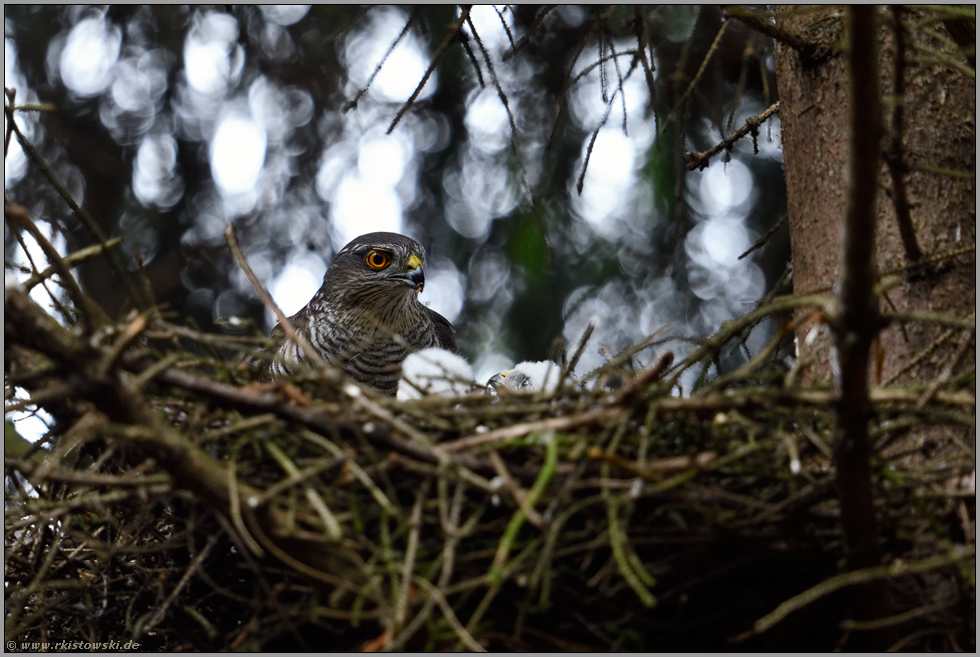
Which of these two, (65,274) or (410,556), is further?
(65,274)

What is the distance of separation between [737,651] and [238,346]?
1418 millimetres

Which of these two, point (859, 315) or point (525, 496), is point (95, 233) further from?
point (859, 315)

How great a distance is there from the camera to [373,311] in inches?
176

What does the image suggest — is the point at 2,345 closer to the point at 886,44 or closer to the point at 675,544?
the point at 675,544

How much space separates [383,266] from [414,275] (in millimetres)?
247

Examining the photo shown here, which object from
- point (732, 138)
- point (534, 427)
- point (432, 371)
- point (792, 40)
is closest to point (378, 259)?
point (432, 371)

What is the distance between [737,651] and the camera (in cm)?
→ 194

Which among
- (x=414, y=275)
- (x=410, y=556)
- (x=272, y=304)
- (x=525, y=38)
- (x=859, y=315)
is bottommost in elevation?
(x=410, y=556)

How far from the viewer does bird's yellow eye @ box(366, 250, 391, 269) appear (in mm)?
4484

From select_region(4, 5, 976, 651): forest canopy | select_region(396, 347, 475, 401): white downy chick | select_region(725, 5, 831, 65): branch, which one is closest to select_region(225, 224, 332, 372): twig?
select_region(4, 5, 976, 651): forest canopy

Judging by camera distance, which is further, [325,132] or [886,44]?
[325,132]

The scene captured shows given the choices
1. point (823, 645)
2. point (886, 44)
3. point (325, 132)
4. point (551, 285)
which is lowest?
point (823, 645)

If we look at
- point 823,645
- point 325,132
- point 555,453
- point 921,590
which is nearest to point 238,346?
point 555,453

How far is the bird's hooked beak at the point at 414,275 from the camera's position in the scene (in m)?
4.30
